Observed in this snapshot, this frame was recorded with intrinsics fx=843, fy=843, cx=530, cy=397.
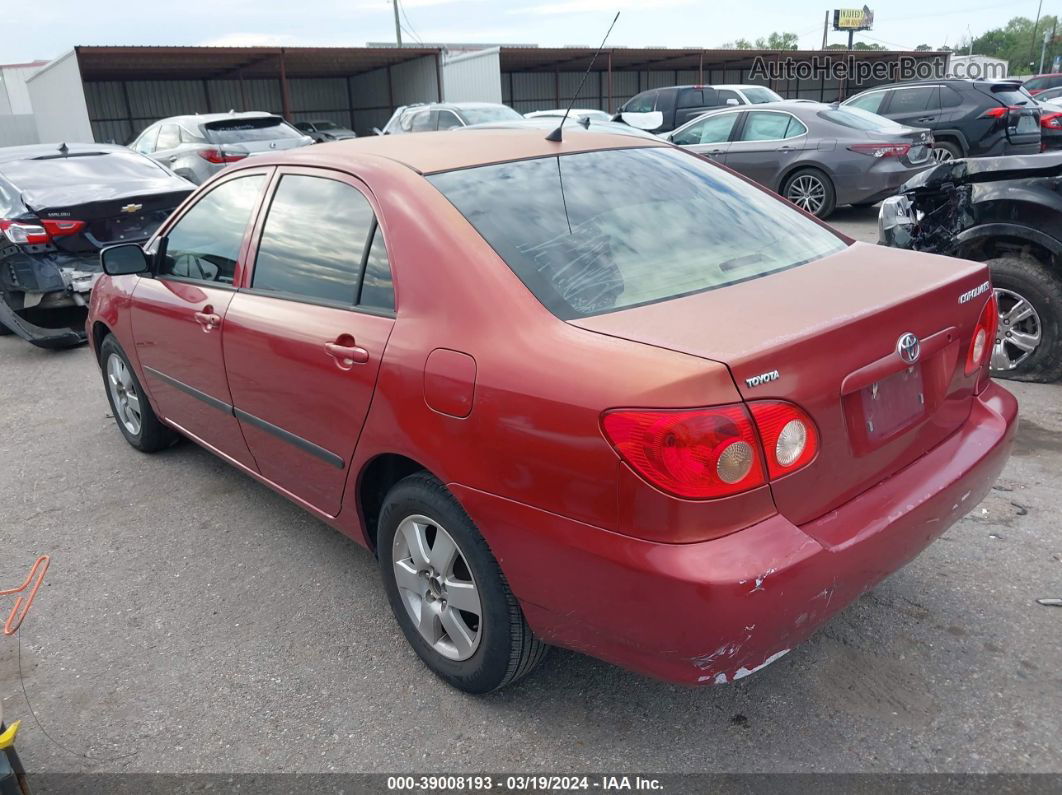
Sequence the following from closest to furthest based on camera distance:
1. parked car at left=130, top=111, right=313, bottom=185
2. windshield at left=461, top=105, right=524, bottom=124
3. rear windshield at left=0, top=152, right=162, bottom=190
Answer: rear windshield at left=0, top=152, right=162, bottom=190 → parked car at left=130, top=111, right=313, bottom=185 → windshield at left=461, top=105, right=524, bottom=124

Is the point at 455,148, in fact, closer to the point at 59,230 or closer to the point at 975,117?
the point at 59,230

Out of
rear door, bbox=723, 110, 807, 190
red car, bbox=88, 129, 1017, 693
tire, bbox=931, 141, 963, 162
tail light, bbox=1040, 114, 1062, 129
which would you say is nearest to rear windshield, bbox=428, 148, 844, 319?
red car, bbox=88, 129, 1017, 693

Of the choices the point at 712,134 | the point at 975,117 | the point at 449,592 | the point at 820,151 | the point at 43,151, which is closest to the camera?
the point at 449,592

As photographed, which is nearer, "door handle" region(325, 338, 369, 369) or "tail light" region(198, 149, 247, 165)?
"door handle" region(325, 338, 369, 369)

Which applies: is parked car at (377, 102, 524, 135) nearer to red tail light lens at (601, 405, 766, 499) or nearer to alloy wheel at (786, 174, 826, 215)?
alloy wheel at (786, 174, 826, 215)

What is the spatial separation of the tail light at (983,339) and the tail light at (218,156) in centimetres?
1179

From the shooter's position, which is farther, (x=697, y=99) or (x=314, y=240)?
(x=697, y=99)

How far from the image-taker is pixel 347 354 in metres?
2.59

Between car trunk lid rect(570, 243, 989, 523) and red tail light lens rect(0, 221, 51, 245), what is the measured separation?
610cm

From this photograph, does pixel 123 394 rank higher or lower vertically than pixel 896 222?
lower

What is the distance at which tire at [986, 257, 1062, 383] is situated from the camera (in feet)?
15.3

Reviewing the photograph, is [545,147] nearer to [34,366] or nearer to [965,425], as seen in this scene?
[965,425]

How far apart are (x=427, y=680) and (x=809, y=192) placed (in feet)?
30.8

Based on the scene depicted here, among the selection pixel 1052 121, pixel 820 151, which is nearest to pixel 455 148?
pixel 820 151
